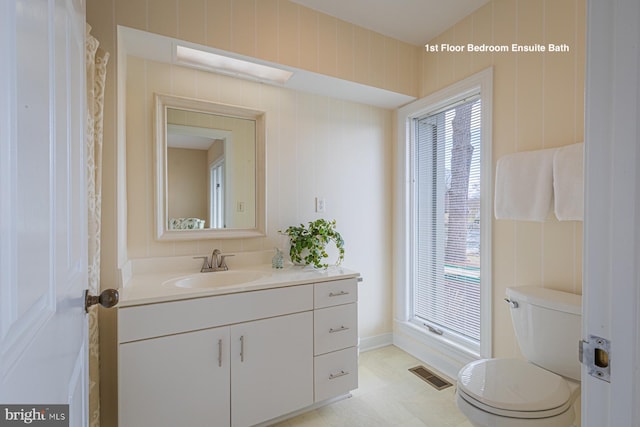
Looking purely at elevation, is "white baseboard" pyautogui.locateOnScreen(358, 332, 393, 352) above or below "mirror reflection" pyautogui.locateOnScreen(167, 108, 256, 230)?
below

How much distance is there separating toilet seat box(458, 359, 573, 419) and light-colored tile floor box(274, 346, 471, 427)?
54 cm

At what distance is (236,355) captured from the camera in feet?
4.93

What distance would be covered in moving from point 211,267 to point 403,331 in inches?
66.3

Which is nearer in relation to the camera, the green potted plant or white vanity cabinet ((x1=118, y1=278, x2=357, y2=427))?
white vanity cabinet ((x1=118, y1=278, x2=357, y2=427))

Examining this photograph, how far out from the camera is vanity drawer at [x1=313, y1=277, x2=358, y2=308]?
1730mm

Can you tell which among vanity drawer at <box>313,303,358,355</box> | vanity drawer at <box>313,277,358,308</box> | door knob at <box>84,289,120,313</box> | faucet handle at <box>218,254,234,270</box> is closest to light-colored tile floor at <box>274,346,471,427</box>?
vanity drawer at <box>313,303,358,355</box>

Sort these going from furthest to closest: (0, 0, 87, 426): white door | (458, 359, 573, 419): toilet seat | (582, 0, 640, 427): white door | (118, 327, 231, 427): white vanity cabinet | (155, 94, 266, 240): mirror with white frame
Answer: (155, 94, 266, 240): mirror with white frame, (118, 327, 231, 427): white vanity cabinet, (458, 359, 573, 419): toilet seat, (582, 0, 640, 427): white door, (0, 0, 87, 426): white door

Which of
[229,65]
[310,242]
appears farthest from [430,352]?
[229,65]

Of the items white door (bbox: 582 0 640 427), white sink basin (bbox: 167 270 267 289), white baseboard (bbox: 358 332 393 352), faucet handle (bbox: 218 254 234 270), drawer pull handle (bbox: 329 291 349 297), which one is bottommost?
white baseboard (bbox: 358 332 393 352)

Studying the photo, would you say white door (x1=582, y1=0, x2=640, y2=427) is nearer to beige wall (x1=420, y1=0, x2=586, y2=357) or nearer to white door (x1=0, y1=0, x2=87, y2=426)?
white door (x1=0, y1=0, x2=87, y2=426)

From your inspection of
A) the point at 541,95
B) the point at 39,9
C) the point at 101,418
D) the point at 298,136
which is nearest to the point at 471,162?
the point at 541,95

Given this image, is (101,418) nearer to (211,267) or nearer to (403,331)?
(211,267)

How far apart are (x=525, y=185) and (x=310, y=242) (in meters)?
1.28

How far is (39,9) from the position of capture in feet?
1.50
